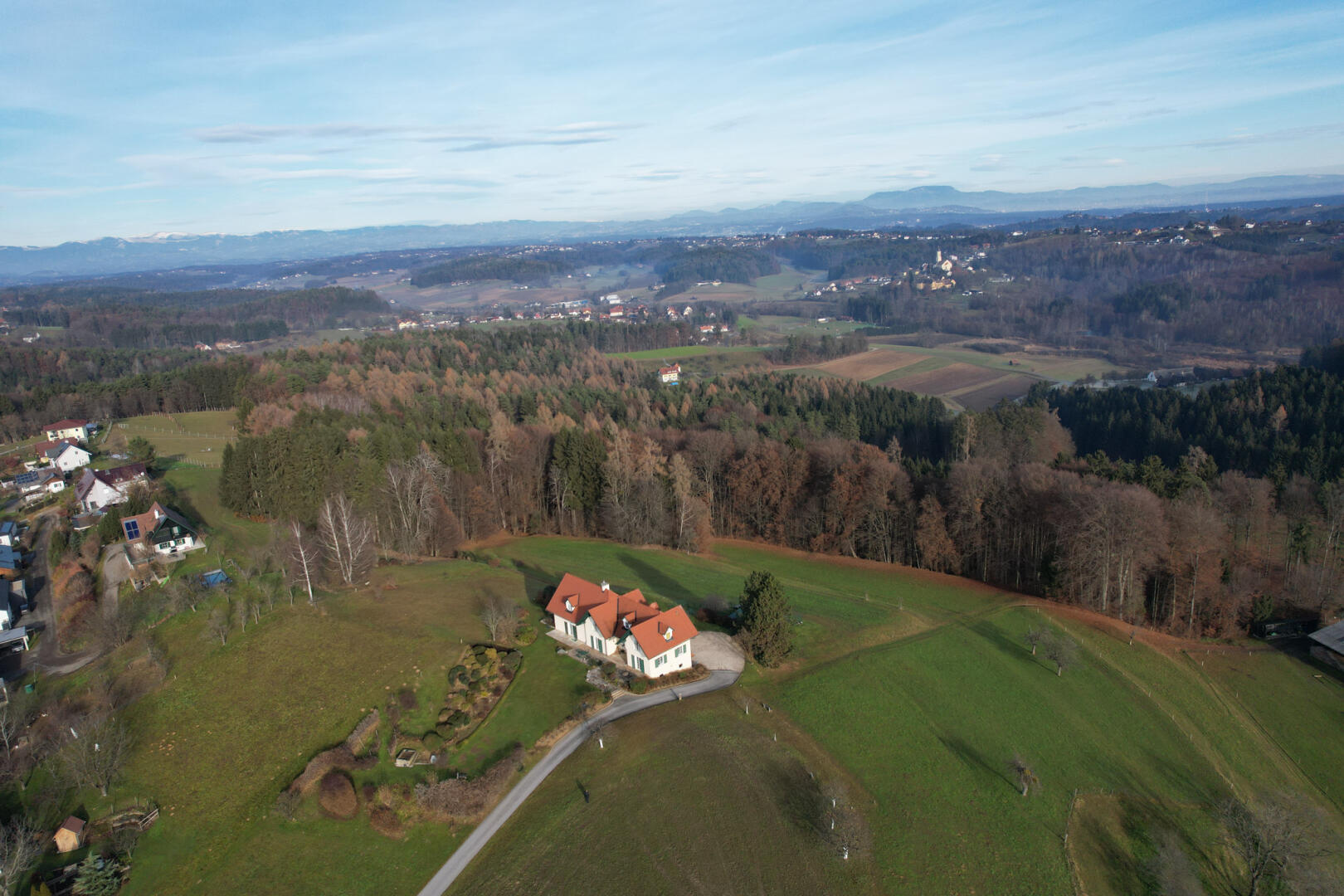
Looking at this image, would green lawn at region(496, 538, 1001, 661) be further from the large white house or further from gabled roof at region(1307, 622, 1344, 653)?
gabled roof at region(1307, 622, 1344, 653)

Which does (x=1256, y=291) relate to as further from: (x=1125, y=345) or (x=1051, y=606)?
(x=1051, y=606)

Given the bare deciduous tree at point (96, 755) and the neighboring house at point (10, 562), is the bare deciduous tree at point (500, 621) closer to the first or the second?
the bare deciduous tree at point (96, 755)

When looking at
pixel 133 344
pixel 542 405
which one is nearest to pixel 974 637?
pixel 542 405

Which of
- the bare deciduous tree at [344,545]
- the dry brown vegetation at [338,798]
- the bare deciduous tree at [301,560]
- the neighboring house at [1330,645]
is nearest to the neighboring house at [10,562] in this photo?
the bare deciduous tree at [301,560]

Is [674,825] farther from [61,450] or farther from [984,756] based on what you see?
[61,450]

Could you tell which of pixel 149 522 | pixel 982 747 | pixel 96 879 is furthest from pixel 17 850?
pixel 982 747
